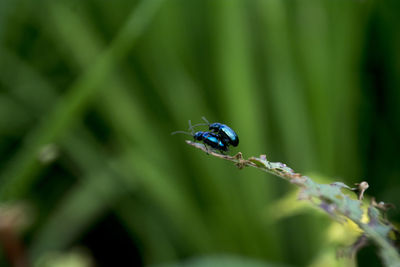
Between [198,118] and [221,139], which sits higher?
[198,118]

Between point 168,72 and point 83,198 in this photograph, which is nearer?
point 83,198

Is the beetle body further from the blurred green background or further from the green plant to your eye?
the blurred green background

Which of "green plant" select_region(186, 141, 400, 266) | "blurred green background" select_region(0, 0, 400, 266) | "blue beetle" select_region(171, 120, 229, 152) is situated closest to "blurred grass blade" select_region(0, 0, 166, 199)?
"blurred green background" select_region(0, 0, 400, 266)

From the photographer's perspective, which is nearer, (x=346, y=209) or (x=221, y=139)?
(x=346, y=209)

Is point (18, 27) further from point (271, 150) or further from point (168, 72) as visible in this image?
point (271, 150)

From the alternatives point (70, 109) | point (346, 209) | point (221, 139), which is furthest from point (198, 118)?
point (346, 209)

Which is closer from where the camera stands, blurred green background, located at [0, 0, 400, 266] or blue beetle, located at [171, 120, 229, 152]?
blue beetle, located at [171, 120, 229, 152]

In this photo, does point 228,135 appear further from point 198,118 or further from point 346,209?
point 198,118

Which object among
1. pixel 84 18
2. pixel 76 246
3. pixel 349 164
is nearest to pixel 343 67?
pixel 349 164

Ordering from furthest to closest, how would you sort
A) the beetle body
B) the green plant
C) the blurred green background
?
the blurred green background < the beetle body < the green plant
